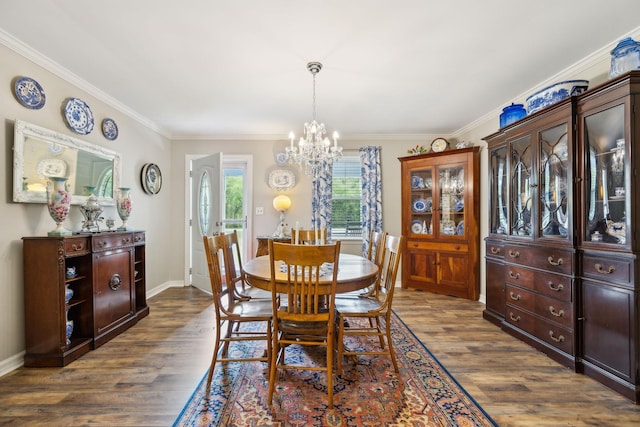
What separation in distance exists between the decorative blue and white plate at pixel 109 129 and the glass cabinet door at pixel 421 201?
4019 millimetres

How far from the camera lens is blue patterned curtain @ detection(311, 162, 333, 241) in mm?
4695

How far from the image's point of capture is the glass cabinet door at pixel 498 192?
3146 mm

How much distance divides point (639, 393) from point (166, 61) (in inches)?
163

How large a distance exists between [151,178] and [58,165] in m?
1.57

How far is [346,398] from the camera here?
1.85 meters

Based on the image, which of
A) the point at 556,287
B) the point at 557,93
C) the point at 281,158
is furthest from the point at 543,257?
the point at 281,158

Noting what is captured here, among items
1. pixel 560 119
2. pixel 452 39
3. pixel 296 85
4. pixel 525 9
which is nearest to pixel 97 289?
pixel 296 85

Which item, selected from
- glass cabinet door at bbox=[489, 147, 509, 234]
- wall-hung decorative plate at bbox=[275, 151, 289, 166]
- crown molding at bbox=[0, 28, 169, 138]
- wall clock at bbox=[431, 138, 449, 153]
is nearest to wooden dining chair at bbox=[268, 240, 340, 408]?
glass cabinet door at bbox=[489, 147, 509, 234]

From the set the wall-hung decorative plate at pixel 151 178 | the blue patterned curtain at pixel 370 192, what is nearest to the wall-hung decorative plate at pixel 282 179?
the blue patterned curtain at pixel 370 192

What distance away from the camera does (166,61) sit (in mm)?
2537

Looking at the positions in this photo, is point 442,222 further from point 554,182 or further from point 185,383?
point 185,383

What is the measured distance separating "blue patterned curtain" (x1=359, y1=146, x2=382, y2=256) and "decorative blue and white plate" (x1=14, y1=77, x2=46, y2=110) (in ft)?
12.5

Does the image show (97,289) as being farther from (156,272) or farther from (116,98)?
(116,98)

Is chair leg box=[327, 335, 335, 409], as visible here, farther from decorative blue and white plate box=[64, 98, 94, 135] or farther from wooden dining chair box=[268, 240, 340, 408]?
decorative blue and white plate box=[64, 98, 94, 135]
